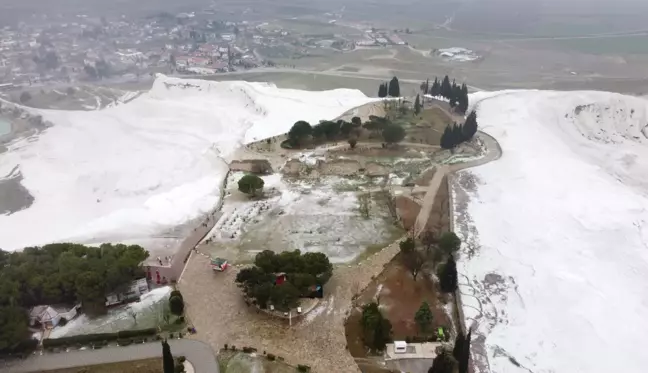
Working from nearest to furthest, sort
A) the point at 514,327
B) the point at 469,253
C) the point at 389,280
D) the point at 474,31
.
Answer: the point at 514,327 < the point at 389,280 < the point at 469,253 < the point at 474,31

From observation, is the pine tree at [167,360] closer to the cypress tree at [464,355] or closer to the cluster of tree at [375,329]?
the cluster of tree at [375,329]

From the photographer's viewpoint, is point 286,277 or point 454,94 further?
point 454,94

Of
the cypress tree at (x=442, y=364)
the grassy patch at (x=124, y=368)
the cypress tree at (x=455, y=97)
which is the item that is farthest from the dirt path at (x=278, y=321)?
the cypress tree at (x=455, y=97)

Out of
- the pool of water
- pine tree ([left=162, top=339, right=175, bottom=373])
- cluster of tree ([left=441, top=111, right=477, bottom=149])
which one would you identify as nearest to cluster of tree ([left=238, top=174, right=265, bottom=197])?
pine tree ([left=162, top=339, right=175, bottom=373])

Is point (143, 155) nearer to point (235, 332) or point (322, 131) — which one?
point (322, 131)

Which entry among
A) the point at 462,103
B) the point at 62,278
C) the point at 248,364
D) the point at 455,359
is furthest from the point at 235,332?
the point at 462,103

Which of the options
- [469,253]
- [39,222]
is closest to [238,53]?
[39,222]

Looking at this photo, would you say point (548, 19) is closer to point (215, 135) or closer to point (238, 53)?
point (238, 53)
